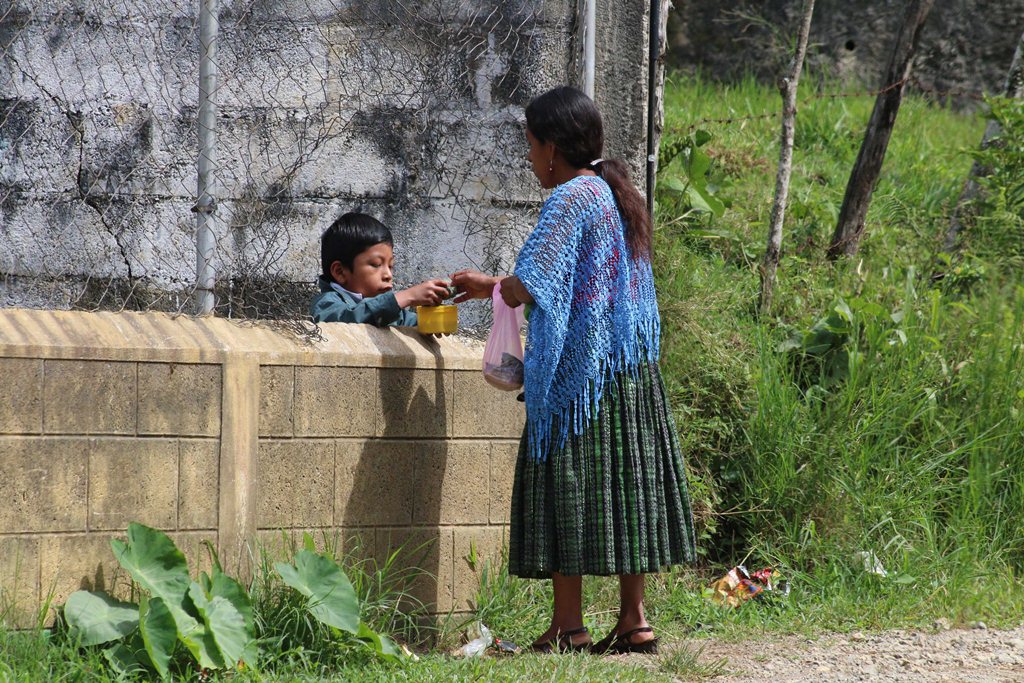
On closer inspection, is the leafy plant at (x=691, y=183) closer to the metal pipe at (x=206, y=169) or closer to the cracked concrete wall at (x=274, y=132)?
the cracked concrete wall at (x=274, y=132)

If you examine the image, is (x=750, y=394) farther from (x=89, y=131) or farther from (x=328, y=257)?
(x=89, y=131)

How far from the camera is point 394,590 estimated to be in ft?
12.1

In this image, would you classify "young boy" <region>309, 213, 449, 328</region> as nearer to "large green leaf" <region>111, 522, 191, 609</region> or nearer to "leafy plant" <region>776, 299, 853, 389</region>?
"large green leaf" <region>111, 522, 191, 609</region>

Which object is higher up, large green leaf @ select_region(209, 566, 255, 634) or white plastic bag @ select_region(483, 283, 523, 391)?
white plastic bag @ select_region(483, 283, 523, 391)

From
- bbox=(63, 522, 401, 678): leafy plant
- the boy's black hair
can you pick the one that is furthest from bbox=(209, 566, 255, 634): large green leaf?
the boy's black hair

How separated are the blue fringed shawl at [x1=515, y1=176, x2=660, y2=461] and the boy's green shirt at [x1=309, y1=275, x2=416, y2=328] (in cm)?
55

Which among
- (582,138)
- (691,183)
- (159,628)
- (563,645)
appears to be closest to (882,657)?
(563,645)

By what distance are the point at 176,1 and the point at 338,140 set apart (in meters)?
0.83

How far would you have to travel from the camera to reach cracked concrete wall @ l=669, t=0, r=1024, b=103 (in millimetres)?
10031

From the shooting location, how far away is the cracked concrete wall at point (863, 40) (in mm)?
10031

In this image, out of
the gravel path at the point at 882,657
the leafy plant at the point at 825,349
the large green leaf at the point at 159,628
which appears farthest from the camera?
the leafy plant at the point at 825,349

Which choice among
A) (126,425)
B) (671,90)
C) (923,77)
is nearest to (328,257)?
(126,425)

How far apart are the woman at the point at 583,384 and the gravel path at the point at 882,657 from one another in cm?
45

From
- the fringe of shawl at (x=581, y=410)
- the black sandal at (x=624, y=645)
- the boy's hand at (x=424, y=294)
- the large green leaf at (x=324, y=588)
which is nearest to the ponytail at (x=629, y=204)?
the fringe of shawl at (x=581, y=410)
